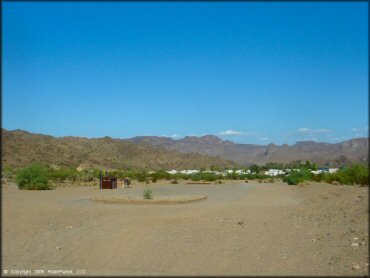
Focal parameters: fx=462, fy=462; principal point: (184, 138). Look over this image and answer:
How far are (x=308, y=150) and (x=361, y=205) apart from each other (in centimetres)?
14381

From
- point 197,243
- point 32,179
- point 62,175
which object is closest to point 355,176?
point 197,243

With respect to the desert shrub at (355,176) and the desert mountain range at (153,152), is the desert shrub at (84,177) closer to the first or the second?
the desert mountain range at (153,152)

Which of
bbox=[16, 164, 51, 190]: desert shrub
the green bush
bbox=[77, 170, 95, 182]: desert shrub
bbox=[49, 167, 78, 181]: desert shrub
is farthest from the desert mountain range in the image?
the green bush

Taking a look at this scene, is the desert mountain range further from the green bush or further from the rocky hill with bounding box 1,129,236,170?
the green bush

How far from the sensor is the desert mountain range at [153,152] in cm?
5672

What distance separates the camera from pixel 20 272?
33.8 feet

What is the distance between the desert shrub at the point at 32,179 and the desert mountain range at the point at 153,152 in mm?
1957

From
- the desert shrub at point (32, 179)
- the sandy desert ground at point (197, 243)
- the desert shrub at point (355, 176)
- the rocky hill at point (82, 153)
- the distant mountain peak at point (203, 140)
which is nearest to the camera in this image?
the sandy desert ground at point (197, 243)

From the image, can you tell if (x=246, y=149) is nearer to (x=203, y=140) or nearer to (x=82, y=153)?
(x=203, y=140)

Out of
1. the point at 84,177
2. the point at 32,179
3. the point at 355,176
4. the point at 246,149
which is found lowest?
→ the point at 355,176

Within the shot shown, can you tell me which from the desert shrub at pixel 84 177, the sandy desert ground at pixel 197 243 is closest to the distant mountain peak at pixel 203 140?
the desert shrub at pixel 84 177

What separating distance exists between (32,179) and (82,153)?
2103cm

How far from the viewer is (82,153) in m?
59.7

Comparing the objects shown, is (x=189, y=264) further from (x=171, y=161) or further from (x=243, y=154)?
(x=243, y=154)
